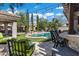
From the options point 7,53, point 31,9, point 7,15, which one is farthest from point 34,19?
point 7,53

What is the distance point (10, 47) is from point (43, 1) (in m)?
0.82

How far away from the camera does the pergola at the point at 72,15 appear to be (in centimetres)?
379

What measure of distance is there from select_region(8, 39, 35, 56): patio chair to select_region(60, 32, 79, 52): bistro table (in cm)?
52

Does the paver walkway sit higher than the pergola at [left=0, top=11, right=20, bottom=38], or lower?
lower

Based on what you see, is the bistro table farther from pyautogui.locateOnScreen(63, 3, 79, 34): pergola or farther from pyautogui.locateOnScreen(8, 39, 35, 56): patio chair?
pyautogui.locateOnScreen(8, 39, 35, 56): patio chair

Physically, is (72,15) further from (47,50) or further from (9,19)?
(9,19)

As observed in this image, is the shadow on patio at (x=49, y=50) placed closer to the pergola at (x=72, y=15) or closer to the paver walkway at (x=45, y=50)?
the paver walkway at (x=45, y=50)

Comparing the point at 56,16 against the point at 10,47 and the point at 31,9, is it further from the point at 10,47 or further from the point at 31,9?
the point at 10,47

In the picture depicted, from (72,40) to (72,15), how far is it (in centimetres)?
37

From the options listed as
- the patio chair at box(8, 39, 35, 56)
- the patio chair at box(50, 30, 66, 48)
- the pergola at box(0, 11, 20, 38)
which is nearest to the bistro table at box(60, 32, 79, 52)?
the patio chair at box(50, 30, 66, 48)

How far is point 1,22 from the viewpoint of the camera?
12.5 feet

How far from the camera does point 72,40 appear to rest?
3.82 metres

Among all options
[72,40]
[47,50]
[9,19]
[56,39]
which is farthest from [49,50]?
[9,19]

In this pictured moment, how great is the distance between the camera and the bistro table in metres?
3.78
